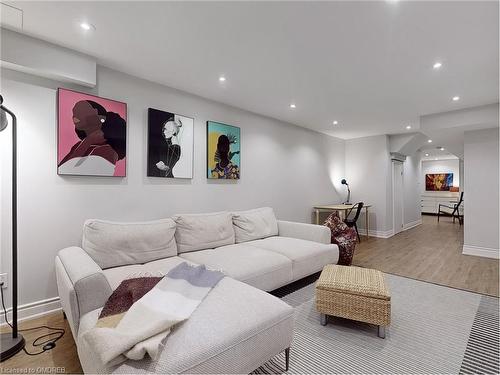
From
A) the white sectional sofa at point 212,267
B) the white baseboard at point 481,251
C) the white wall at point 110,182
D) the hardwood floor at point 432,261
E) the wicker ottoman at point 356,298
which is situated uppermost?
the white wall at point 110,182

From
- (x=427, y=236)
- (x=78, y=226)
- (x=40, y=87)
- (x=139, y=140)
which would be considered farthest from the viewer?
(x=427, y=236)

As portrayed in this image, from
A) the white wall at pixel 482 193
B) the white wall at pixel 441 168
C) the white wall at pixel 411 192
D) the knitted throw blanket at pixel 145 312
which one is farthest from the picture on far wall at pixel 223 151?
the white wall at pixel 441 168

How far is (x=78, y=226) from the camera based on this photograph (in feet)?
7.91

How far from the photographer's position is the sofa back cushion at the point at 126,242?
2170 millimetres

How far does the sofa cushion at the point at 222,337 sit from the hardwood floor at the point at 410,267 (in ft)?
1.92

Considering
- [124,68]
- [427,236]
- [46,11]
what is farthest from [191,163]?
[427,236]

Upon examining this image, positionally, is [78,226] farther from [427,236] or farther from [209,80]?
[427,236]

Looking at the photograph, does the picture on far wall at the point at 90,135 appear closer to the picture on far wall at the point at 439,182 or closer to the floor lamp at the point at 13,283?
the floor lamp at the point at 13,283

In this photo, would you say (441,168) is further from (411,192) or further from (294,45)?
(294,45)

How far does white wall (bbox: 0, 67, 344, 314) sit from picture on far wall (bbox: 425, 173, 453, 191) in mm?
8972

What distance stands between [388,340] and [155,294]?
68.2 inches

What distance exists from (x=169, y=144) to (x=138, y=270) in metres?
1.53

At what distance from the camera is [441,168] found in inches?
400

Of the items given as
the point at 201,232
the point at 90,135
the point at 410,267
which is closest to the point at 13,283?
the point at 90,135
